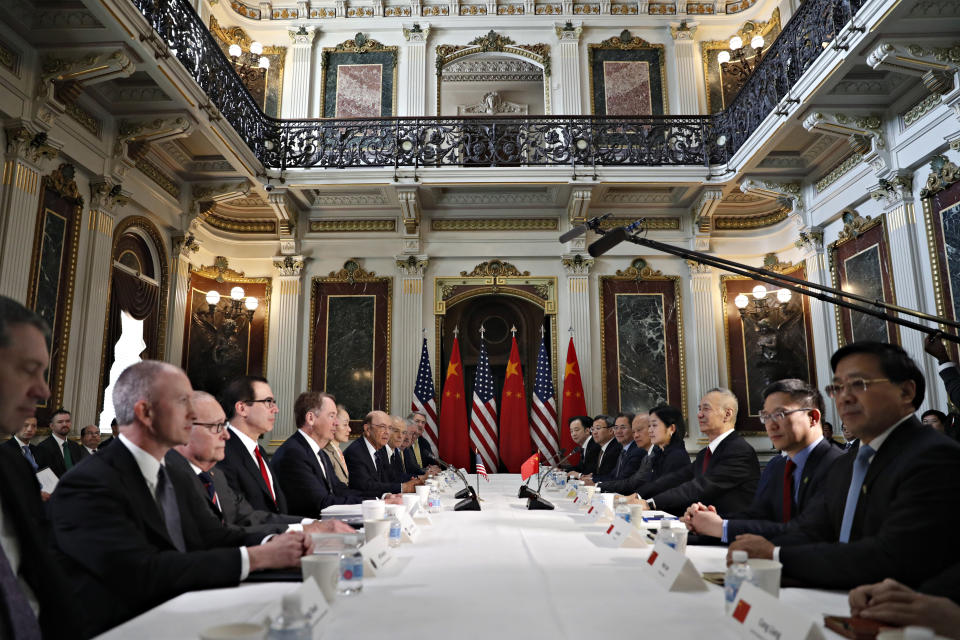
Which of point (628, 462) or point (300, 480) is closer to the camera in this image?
point (300, 480)

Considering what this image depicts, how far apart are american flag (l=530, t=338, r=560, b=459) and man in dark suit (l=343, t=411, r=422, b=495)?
3525 millimetres

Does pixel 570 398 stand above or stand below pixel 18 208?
below

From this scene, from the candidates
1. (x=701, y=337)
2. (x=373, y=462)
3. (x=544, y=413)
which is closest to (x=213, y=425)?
(x=373, y=462)

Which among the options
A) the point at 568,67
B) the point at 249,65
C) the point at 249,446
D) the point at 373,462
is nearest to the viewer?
the point at 249,446

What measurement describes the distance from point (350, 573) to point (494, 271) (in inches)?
319

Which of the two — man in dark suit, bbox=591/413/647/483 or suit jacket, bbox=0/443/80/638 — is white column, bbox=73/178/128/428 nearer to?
man in dark suit, bbox=591/413/647/483

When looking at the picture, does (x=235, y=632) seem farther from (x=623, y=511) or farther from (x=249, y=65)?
(x=249, y=65)

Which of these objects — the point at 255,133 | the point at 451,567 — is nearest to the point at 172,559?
the point at 451,567

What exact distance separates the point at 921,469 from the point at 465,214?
8.36 meters

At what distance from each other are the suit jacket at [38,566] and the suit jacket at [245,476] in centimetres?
155

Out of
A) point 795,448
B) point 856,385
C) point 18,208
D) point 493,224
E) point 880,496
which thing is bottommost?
point 880,496

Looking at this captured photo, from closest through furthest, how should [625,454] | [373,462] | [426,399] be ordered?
[373,462], [625,454], [426,399]

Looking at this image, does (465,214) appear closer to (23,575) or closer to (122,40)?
(122,40)

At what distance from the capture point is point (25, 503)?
157cm
